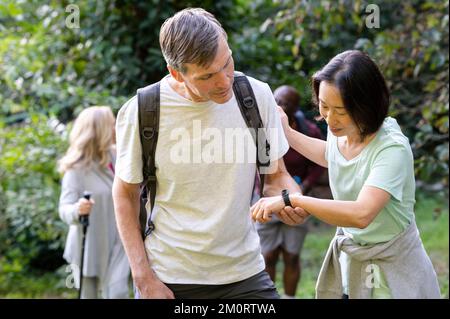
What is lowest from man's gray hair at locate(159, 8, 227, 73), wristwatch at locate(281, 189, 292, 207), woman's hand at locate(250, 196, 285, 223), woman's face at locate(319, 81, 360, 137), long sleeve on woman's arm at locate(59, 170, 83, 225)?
long sleeve on woman's arm at locate(59, 170, 83, 225)

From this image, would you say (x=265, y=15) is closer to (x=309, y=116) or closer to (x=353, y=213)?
(x=309, y=116)

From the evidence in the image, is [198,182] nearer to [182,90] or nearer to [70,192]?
[182,90]

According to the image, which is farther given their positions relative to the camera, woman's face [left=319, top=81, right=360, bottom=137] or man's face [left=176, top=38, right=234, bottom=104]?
woman's face [left=319, top=81, right=360, bottom=137]

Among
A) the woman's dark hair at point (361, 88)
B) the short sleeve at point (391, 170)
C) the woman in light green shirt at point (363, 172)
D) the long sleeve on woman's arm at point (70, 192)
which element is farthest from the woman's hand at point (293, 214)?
the long sleeve on woman's arm at point (70, 192)

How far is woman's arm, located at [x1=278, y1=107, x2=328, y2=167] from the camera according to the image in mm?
3064

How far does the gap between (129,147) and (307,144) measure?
0.82 metres

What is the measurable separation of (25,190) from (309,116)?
301cm

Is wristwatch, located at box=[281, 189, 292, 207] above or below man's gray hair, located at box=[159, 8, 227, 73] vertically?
below

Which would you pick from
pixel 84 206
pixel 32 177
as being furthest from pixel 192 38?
pixel 32 177

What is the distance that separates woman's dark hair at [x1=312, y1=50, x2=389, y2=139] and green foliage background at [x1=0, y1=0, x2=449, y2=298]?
3370 mm

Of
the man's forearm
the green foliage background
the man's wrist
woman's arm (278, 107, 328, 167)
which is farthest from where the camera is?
the green foliage background

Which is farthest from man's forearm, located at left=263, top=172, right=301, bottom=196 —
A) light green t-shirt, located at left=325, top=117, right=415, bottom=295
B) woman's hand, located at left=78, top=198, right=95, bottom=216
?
woman's hand, located at left=78, top=198, right=95, bottom=216

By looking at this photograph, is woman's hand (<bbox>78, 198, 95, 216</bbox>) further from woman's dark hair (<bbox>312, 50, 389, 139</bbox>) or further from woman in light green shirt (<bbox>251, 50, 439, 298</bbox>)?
woman's dark hair (<bbox>312, 50, 389, 139</bbox>)

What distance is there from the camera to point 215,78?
256 centimetres
